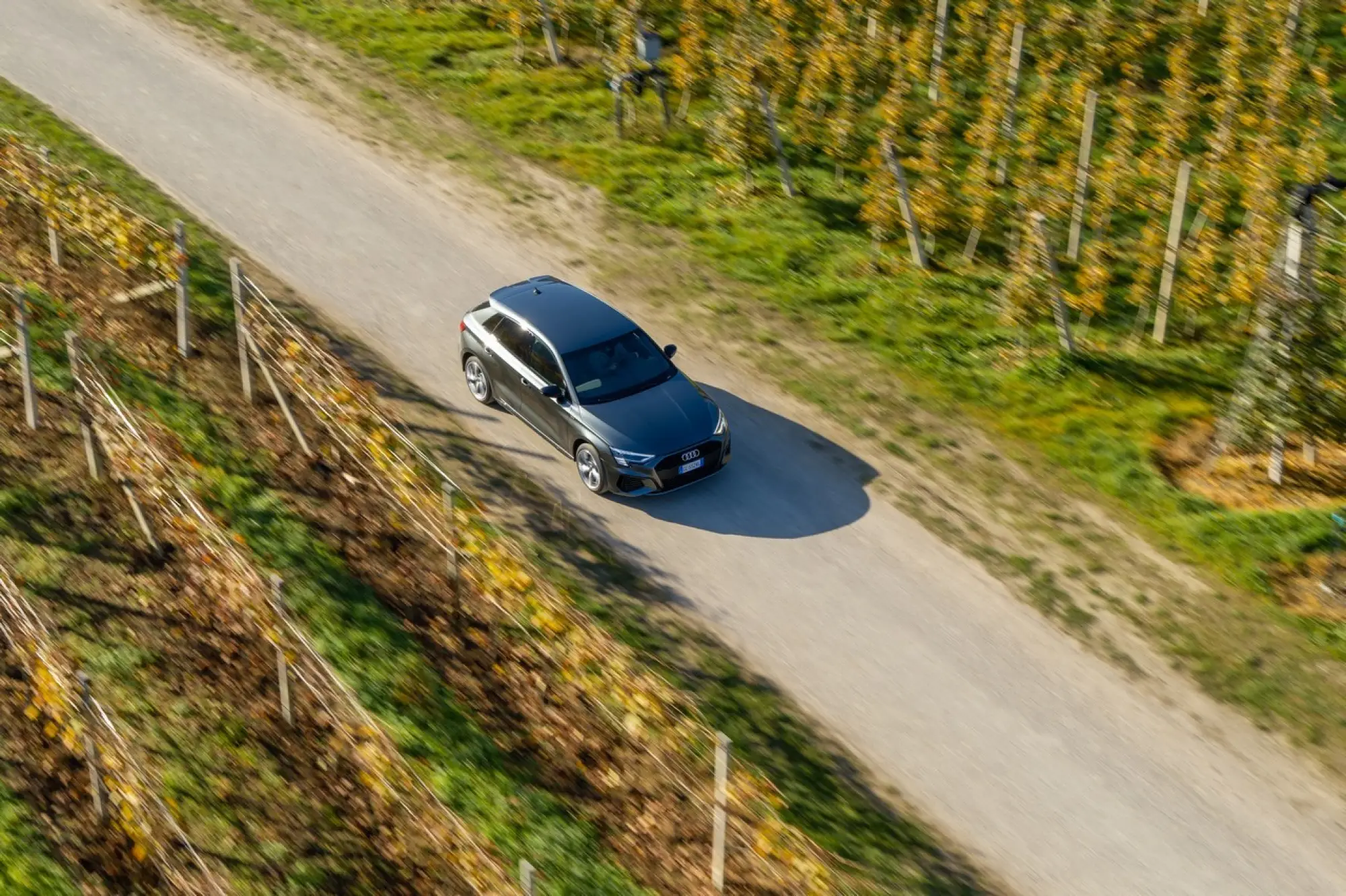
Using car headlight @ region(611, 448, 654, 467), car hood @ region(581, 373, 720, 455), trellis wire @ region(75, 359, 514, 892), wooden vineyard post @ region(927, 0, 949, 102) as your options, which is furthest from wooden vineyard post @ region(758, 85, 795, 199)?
trellis wire @ region(75, 359, 514, 892)

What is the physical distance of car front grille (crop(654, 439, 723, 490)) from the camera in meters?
16.1

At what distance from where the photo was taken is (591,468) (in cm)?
1638

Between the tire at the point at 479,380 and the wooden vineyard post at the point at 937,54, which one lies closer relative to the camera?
the tire at the point at 479,380

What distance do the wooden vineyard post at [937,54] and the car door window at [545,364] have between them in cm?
1102

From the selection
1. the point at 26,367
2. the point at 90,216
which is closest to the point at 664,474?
the point at 26,367

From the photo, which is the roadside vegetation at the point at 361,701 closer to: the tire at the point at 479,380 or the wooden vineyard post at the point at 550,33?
the tire at the point at 479,380

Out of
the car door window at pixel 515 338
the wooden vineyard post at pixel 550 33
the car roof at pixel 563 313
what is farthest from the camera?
the wooden vineyard post at pixel 550 33

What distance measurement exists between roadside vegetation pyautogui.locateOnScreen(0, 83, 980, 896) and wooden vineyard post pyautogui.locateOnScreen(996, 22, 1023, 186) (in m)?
11.0

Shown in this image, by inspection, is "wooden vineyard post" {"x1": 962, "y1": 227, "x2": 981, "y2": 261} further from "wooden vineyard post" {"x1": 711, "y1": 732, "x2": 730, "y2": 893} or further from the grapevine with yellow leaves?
"wooden vineyard post" {"x1": 711, "y1": 732, "x2": 730, "y2": 893}

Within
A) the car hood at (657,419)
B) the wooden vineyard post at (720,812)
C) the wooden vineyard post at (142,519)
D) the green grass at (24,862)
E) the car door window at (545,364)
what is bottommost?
the green grass at (24,862)

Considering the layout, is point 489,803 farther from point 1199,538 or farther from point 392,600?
point 1199,538

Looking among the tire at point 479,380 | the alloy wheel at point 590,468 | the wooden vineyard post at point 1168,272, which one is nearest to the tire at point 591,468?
the alloy wheel at point 590,468

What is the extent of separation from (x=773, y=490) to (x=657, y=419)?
1.62m

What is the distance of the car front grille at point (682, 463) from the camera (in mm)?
16109
